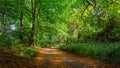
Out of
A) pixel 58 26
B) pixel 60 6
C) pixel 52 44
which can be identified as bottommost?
pixel 52 44

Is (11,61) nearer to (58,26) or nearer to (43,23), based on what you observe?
(43,23)

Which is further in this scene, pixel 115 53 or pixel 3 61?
pixel 115 53

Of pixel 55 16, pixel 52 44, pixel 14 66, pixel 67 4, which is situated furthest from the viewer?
pixel 52 44

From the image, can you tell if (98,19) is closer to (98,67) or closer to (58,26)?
(58,26)

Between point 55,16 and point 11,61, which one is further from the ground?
point 55,16

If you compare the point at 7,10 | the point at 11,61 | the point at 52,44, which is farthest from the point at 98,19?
the point at 52,44

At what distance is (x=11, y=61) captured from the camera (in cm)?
Result: 995

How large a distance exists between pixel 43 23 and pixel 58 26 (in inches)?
116

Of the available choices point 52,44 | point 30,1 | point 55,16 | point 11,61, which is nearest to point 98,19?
point 55,16

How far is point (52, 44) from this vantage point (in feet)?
199

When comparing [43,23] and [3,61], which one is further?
[43,23]

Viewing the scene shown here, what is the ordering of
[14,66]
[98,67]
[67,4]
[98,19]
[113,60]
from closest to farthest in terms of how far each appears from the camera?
[14,66]
[98,67]
[113,60]
[98,19]
[67,4]

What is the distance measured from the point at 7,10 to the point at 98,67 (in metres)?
6.69

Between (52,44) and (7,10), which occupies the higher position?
(7,10)
